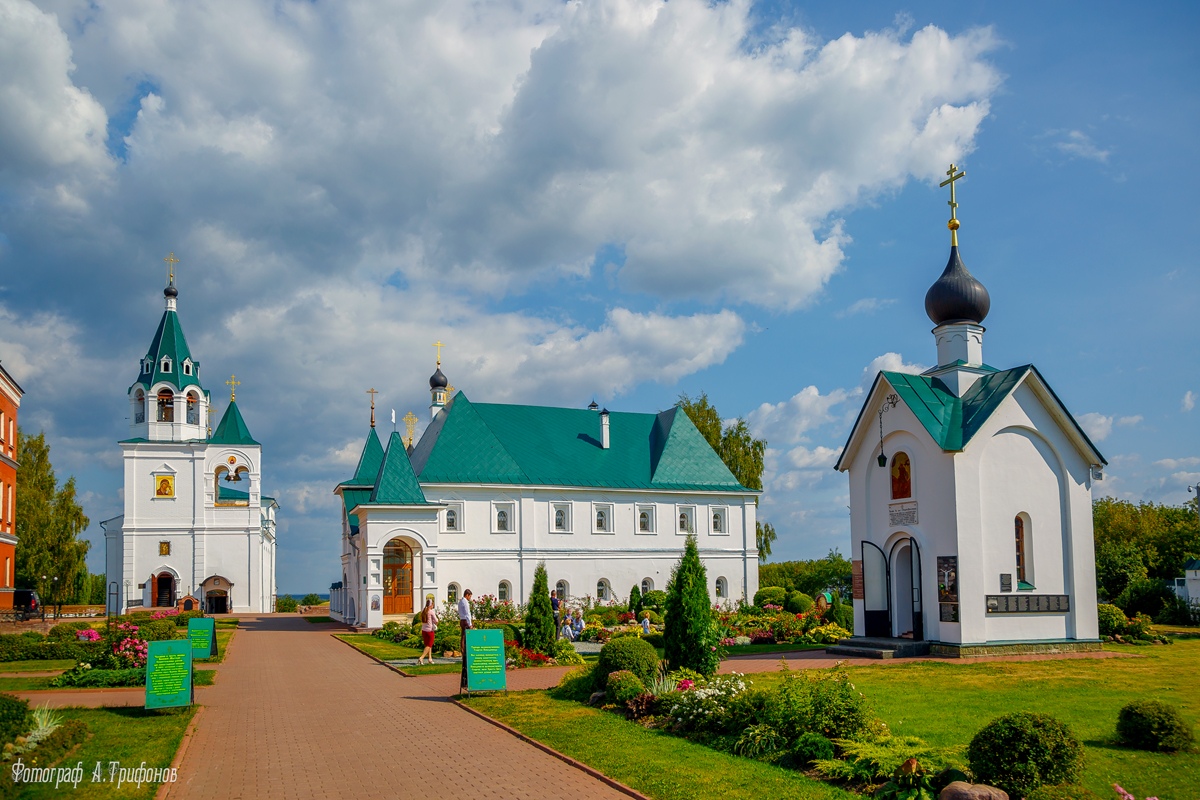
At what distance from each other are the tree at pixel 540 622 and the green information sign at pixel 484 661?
19.1ft

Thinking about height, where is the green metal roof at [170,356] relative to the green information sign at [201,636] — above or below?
above

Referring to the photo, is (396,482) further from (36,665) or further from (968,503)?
(968,503)

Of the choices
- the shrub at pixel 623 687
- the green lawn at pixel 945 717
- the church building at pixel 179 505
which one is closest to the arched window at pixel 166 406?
the church building at pixel 179 505

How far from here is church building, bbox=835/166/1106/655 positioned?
71.7 ft

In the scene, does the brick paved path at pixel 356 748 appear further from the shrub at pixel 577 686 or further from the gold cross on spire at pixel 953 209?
the gold cross on spire at pixel 953 209

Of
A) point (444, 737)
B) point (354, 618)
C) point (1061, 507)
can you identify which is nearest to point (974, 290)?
point (1061, 507)

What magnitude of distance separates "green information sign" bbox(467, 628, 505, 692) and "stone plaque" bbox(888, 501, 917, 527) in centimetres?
1192

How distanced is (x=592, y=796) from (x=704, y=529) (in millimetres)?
38813

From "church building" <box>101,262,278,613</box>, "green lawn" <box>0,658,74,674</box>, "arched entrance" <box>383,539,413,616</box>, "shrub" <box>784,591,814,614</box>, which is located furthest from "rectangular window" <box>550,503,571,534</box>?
"green lawn" <box>0,658,74,674</box>

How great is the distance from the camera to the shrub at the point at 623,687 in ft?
46.3

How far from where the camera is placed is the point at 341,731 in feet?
43.1

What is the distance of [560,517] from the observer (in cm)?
4484

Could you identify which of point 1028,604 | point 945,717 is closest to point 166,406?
point 1028,604

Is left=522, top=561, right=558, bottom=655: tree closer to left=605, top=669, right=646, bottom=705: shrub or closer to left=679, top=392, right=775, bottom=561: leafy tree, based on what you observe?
left=605, top=669, right=646, bottom=705: shrub
